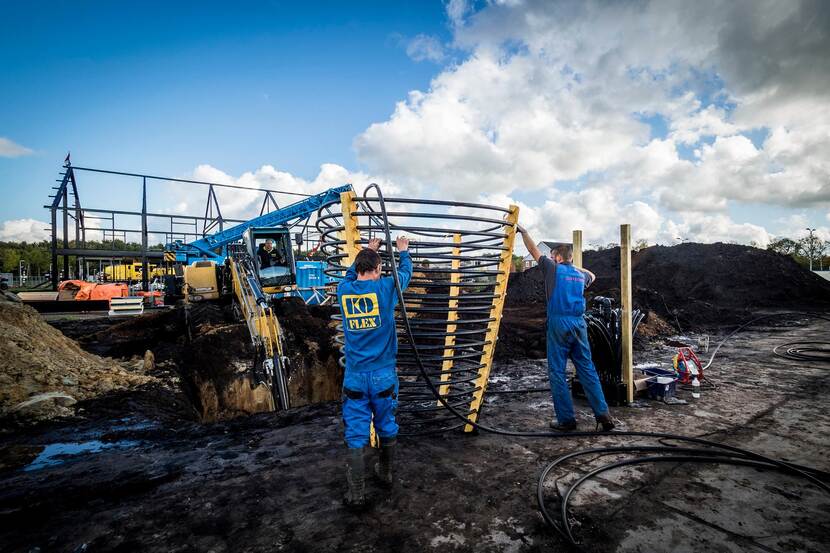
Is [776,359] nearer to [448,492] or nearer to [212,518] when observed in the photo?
[448,492]

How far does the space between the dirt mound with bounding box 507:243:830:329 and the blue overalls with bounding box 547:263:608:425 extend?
36.0ft

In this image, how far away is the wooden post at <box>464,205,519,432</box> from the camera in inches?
143

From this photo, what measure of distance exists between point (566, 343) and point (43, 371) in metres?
6.99

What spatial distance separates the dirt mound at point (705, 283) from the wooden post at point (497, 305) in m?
11.6

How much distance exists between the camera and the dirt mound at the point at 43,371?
4789 mm

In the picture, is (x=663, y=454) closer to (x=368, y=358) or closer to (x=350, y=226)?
(x=368, y=358)

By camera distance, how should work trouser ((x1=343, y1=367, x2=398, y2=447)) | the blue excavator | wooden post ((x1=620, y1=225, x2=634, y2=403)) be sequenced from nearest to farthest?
work trouser ((x1=343, y1=367, x2=398, y2=447)), wooden post ((x1=620, y1=225, x2=634, y2=403)), the blue excavator

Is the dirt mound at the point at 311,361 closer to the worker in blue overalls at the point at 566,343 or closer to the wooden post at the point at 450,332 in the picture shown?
the wooden post at the point at 450,332

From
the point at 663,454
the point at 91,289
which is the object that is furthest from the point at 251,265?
the point at 91,289

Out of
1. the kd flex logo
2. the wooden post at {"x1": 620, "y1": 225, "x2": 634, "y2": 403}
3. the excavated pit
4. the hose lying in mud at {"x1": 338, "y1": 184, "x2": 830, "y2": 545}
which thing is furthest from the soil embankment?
the kd flex logo

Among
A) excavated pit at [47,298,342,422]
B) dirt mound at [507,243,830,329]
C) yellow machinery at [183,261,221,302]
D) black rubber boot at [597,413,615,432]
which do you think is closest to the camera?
black rubber boot at [597,413,615,432]

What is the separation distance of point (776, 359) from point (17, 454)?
11.2 m

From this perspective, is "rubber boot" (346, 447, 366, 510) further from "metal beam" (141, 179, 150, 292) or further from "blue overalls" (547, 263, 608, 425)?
"metal beam" (141, 179, 150, 292)

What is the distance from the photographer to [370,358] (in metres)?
2.83
